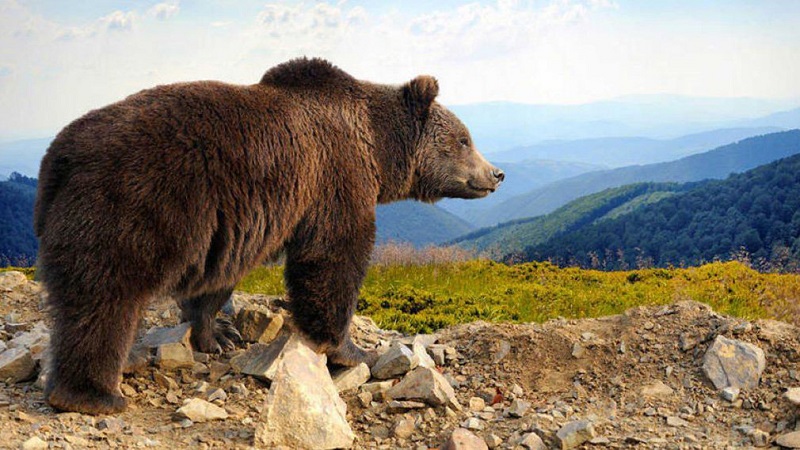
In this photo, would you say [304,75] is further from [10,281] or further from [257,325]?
[10,281]

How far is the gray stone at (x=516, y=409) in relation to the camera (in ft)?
20.0

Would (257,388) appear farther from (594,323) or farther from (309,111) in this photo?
(594,323)

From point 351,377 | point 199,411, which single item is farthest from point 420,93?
point 199,411

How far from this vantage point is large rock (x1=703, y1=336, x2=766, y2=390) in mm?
6648

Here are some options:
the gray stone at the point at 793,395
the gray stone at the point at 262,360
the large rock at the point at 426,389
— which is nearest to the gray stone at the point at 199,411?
the gray stone at the point at 262,360

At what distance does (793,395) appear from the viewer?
6.00 meters

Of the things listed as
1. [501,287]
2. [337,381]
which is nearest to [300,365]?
[337,381]

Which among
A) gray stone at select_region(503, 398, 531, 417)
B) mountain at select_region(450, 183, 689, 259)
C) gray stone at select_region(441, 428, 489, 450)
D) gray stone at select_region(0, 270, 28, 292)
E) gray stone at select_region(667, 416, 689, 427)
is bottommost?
mountain at select_region(450, 183, 689, 259)

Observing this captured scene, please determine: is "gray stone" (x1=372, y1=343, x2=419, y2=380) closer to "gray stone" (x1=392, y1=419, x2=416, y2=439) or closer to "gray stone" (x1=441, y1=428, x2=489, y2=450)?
"gray stone" (x1=392, y1=419, x2=416, y2=439)

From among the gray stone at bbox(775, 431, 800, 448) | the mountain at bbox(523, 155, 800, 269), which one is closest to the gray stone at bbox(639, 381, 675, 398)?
the gray stone at bbox(775, 431, 800, 448)

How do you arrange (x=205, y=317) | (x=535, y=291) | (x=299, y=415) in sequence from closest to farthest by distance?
(x=299, y=415)
(x=205, y=317)
(x=535, y=291)

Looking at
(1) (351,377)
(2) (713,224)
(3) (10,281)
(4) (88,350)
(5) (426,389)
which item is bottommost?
(2) (713,224)

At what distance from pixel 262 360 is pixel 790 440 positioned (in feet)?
15.1

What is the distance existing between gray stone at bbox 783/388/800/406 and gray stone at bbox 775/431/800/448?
0.46m
